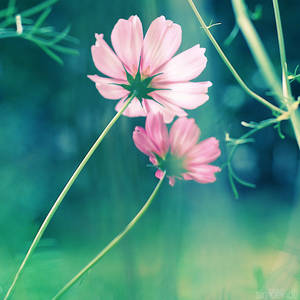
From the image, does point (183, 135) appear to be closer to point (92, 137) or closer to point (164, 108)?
point (164, 108)

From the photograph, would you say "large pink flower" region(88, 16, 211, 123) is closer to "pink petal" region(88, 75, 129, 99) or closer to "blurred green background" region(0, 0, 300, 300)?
"pink petal" region(88, 75, 129, 99)

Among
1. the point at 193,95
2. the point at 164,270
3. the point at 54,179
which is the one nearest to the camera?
the point at 193,95

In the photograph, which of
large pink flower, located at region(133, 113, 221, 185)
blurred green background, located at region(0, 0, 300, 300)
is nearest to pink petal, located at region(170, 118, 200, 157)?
large pink flower, located at region(133, 113, 221, 185)

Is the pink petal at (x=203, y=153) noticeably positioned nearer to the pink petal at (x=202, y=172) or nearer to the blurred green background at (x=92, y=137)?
the pink petal at (x=202, y=172)

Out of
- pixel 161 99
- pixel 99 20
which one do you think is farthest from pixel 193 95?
pixel 99 20

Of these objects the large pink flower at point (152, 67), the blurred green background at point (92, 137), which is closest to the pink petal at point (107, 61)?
the large pink flower at point (152, 67)

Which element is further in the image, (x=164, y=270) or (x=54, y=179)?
(x=54, y=179)

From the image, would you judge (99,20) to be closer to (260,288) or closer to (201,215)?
(201,215)
